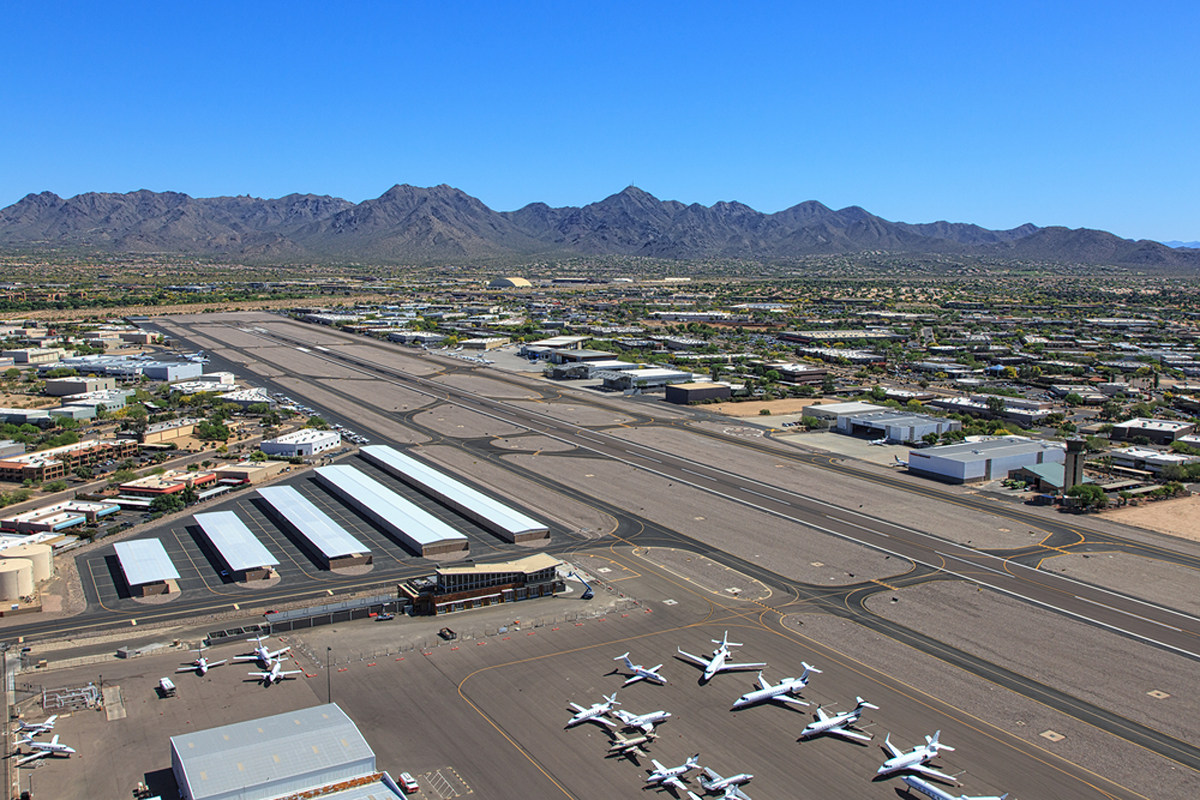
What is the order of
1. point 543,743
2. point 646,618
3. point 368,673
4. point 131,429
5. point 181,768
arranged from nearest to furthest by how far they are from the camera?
1. point 181,768
2. point 543,743
3. point 368,673
4. point 646,618
5. point 131,429

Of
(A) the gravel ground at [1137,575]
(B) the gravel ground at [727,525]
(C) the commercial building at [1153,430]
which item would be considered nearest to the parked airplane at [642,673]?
(B) the gravel ground at [727,525]

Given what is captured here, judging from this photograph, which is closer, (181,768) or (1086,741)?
(181,768)

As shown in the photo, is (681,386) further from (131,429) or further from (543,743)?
(543,743)

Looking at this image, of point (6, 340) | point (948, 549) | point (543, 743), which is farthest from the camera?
A: point (6, 340)

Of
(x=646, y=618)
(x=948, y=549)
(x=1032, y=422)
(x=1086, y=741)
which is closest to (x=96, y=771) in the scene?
(x=646, y=618)

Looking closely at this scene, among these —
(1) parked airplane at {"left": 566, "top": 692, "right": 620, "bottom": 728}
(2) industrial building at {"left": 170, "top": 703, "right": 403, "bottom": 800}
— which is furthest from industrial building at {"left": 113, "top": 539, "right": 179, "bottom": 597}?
(1) parked airplane at {"left": 566, "top": 692, "right": 620, "bottom": 728}

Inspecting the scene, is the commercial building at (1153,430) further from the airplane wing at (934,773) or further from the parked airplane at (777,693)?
the airplane wing at (934,773)

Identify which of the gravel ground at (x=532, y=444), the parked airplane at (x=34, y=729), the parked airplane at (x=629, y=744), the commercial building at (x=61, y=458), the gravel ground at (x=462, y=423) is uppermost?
the commercial building at (x=61, y=458)
